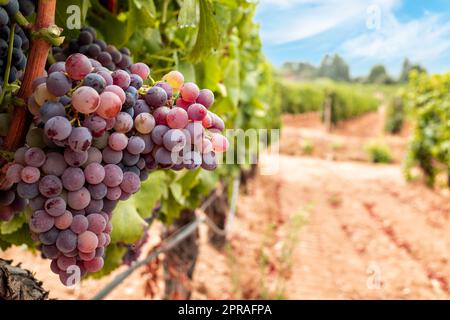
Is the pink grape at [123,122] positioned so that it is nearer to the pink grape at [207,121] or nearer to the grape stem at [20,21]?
the pink grape at [207,121]

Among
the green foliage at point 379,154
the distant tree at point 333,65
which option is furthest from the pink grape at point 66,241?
the green foliage at point 379,154

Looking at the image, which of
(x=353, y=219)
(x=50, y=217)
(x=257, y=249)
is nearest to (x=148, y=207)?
(x=50, y=217)

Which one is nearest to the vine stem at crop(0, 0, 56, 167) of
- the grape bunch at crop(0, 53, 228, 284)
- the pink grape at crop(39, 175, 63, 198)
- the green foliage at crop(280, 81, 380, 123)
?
the grape bunch at crop(0, 53, 228, 284)

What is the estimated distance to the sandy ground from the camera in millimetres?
5380

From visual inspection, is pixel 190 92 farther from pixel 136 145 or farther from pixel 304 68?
pixel 304 68

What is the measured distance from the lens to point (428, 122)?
10.9m

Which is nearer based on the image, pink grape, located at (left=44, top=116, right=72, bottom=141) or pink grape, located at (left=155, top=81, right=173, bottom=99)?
pink grape, located at (left=44, top=116, right=72, bottom=141)

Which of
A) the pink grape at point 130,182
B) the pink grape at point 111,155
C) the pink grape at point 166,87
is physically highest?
the pink grape at point 166,87

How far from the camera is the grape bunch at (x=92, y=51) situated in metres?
1.22

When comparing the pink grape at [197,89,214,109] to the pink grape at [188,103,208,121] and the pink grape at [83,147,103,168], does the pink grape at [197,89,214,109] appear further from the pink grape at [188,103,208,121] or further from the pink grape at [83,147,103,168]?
the pink grape at [83,147,103,168]

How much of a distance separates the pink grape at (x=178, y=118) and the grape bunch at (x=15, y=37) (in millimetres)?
411

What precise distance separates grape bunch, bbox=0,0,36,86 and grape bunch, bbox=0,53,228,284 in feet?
0.61

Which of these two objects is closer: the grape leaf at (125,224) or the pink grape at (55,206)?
the pink grape at (55,206)
